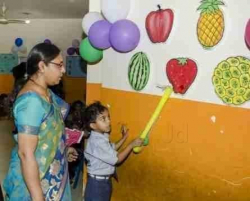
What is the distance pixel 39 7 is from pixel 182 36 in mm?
4849

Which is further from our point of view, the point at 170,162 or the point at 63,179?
the point at 170,162

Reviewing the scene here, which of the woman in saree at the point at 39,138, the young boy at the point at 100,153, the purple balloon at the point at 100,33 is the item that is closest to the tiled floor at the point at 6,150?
the young boy at the point at 100,153

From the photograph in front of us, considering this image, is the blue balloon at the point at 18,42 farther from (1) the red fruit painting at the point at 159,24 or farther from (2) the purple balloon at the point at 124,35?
(1) the red fruit painting at the point at 159,24

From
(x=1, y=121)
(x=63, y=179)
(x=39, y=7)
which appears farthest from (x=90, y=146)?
(x=1, y=121)

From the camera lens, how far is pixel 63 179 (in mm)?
1689

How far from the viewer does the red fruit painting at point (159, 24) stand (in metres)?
A: 1.96

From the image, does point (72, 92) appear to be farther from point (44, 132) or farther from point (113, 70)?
point (44, 132)

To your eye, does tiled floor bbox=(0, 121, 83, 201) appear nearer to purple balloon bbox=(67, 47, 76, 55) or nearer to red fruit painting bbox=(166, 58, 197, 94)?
red fruit painting bbox=(166, 58, 197, 94)

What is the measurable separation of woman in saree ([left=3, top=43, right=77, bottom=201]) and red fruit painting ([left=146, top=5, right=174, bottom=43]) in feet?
2.17

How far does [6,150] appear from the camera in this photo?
4.84 m

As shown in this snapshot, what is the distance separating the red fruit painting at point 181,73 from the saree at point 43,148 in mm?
661

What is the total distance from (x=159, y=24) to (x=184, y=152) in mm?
714

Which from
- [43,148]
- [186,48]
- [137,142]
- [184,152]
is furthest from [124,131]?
[43,148]

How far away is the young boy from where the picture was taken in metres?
2.08
